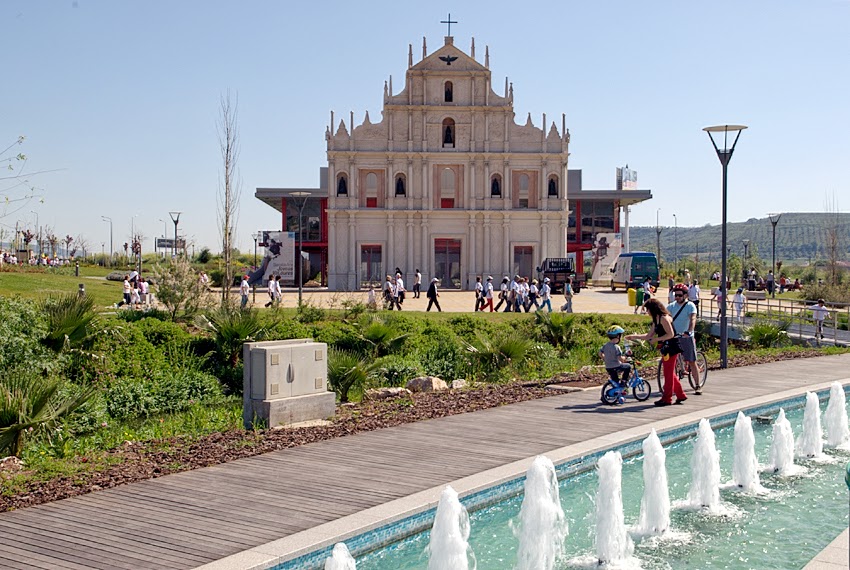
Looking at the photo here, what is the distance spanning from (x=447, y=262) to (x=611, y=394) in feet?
161

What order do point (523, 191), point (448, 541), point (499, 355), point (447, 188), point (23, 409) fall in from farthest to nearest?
point (447, 188), point (523, 191), point (499, 355), point (23, 409), point (448, 541)

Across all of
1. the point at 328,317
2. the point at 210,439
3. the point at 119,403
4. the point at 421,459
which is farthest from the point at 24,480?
the point at 328,317

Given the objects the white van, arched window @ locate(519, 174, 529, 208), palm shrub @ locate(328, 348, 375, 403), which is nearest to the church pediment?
arched window @ locate(519, 174, 529, 208)

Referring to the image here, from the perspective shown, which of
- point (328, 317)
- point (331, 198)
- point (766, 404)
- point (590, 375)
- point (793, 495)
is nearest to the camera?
point (793, 495)

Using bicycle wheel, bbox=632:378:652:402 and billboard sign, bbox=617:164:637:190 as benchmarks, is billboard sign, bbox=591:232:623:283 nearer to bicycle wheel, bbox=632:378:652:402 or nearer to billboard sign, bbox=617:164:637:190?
billboard sign, bbox=617:164:637:190

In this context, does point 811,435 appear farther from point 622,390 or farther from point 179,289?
point 179,289

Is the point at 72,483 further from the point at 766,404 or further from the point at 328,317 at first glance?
the point at 328,317

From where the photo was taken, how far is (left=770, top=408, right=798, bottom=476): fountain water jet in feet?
34.9

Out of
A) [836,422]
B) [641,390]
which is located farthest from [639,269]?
[836,422]

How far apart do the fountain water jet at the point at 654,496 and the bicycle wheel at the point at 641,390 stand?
4.99m

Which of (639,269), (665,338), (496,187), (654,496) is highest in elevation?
(496,187)

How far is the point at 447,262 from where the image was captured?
62.3 m

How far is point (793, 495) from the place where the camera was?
31.3 ft

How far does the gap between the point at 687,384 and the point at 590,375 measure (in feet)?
7.51
